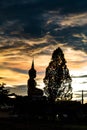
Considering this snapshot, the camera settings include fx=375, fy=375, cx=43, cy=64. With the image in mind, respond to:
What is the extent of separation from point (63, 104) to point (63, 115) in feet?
13.6

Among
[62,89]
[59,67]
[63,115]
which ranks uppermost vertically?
[59,67]

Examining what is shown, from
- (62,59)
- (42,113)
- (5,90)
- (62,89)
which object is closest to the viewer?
(5,90)

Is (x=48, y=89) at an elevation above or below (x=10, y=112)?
above

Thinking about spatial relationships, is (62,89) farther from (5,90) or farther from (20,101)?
(5,90)

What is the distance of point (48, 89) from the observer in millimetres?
92500

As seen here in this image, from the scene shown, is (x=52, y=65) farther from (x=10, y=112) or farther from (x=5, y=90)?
(x=5, y=90)

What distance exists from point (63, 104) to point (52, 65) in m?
16.5

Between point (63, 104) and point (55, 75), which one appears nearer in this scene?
point (63, 104)

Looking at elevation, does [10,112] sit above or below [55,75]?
below

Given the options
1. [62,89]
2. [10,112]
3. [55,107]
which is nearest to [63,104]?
[55,107]

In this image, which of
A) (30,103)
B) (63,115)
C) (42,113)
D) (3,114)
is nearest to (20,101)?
(30,103)

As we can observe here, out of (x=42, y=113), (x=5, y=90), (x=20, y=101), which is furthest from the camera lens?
(x=42, y=113)

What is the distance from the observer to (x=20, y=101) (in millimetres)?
74062

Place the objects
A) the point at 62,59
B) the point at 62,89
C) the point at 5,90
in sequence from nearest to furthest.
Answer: the point at 5,90, the point at 62,89, the point at 62,59
